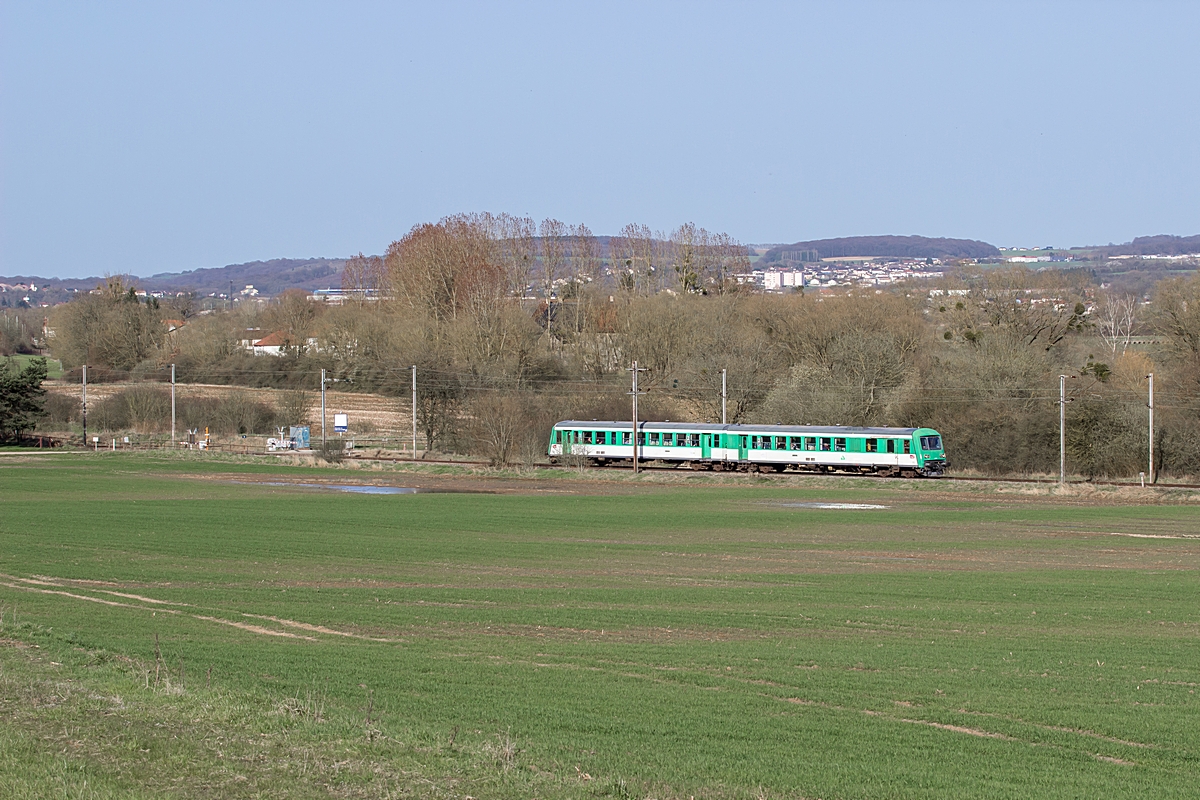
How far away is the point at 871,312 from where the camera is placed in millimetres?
90438

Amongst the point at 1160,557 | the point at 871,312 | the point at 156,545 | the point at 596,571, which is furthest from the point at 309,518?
the point at 871,312

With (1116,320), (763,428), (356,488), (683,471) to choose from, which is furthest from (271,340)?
(1116,320)

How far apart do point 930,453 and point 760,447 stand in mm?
9641

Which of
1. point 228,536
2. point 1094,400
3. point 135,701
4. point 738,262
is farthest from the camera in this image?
point 738,262

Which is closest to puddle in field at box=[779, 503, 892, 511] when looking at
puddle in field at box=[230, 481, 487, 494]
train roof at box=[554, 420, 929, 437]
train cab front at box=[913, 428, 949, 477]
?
train cab front at box=[913, 428, 949, 477]

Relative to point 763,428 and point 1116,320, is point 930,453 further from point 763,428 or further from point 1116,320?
point 1116,320

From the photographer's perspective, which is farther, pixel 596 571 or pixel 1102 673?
pixel 596 571

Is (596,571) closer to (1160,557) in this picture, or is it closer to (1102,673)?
(1102,673)

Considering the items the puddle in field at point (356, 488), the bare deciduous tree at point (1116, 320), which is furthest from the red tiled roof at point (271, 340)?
the bare deciduous tree at point (1116, 320)

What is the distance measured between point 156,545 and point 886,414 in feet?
183

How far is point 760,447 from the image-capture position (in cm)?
6725

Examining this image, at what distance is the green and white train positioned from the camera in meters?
64.2

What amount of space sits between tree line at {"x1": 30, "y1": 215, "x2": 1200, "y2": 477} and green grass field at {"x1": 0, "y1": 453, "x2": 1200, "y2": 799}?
3067cm

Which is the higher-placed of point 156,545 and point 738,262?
point 738,262
